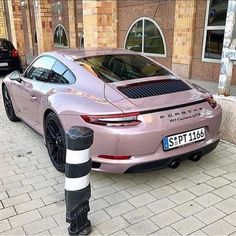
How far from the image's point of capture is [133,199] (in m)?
2.94

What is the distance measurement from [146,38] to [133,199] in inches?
260

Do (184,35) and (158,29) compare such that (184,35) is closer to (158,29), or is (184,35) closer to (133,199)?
(158,29)

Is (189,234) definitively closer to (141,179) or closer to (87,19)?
(141,179)

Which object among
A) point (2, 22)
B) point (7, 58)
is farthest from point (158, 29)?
point (2, 22)

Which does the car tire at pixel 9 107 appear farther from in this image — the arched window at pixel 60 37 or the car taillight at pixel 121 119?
the arched window at pixel 60 37

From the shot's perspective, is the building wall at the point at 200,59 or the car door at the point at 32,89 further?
the building wall at the point at 200,59

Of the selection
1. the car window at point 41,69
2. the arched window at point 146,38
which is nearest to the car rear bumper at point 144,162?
the car window at point 41,69

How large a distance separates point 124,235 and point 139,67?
203cm

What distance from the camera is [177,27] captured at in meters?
7.15

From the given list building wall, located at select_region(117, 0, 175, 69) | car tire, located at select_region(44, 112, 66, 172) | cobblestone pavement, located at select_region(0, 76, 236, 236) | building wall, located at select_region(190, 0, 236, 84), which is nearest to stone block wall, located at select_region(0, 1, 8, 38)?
building wall, located at select_region(117, 0, 175, 69)

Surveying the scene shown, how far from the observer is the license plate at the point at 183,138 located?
2856mm

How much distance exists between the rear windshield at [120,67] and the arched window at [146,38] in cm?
449

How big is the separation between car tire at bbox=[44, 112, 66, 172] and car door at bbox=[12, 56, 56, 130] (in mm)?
410

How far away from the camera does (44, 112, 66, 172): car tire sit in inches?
131
